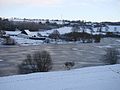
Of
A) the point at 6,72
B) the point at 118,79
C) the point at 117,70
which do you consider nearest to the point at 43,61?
the point at 6,72

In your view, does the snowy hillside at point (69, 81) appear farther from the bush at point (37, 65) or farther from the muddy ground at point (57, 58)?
the muddy ground at point (57, 58)

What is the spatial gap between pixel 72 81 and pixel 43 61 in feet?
18.6

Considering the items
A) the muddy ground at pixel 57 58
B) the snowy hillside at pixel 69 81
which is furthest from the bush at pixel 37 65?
the snowy hillside at pixel 69 81

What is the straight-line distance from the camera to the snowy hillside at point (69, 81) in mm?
5230

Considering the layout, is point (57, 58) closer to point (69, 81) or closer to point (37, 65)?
point (37, 65)

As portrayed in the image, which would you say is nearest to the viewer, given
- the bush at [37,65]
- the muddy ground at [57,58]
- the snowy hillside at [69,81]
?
the snowy hillside at [69,81]

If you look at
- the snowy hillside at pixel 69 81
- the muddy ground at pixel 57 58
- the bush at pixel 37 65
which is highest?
the snowy hillside at pixel 69 81

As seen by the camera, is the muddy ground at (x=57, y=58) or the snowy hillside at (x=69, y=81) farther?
the muddy ground at (x=57, y=58)

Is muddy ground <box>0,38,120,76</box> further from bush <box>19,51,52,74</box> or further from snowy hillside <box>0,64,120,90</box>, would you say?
snowy hillside <box>0,64,120,90</box>

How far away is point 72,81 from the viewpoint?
5.74 metres

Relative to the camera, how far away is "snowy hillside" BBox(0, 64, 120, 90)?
5230mm

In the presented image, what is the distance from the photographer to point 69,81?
575 cm

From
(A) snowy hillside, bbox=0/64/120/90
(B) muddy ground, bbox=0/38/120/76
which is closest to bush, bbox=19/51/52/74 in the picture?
(B) muddy ground, bbox=0/38/120/76

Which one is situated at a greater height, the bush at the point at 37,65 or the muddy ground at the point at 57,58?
the bush at the point at 37,65
